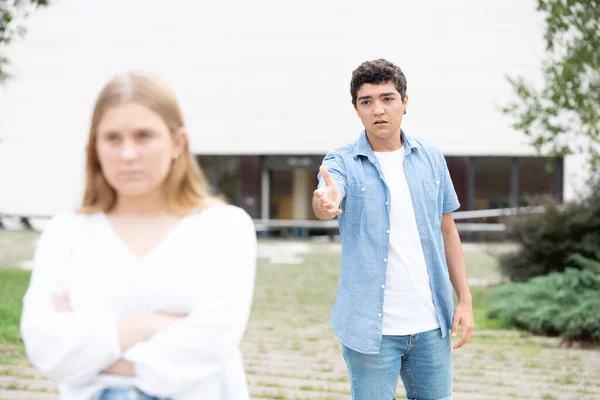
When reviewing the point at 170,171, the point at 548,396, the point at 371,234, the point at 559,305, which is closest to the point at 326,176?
the point at 371,234

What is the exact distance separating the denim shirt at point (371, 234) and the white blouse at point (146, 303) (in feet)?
2.99

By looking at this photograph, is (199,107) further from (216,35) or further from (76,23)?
(76,23)

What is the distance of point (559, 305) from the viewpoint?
23.6 feet

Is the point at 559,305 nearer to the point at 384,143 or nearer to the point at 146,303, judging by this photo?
the point at 384,143

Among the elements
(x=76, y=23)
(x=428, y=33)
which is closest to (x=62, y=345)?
(x=428, y=33)

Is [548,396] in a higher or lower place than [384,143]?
lower

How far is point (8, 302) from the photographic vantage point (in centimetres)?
805

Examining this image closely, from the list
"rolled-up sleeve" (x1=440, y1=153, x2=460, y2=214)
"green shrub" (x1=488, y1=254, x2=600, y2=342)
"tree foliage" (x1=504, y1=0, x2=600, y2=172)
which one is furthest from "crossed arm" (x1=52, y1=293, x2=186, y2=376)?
"tree foliage" (x1=504, y1=0, x2=600, y2=172)

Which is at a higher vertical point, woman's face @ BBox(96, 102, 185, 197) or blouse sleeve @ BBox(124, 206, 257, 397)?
woman's face @ BBox(96, 102, 185, 197)

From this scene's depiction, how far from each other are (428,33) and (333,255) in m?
8.92

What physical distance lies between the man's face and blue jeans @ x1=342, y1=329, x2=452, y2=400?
2.73ft

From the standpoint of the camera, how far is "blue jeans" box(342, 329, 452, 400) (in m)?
2.68

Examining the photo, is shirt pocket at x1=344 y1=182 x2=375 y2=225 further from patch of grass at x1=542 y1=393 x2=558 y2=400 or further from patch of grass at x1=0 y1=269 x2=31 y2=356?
patch of grass at x1=0 y1=269 x2=31 y2=356

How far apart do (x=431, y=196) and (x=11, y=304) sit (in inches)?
253
